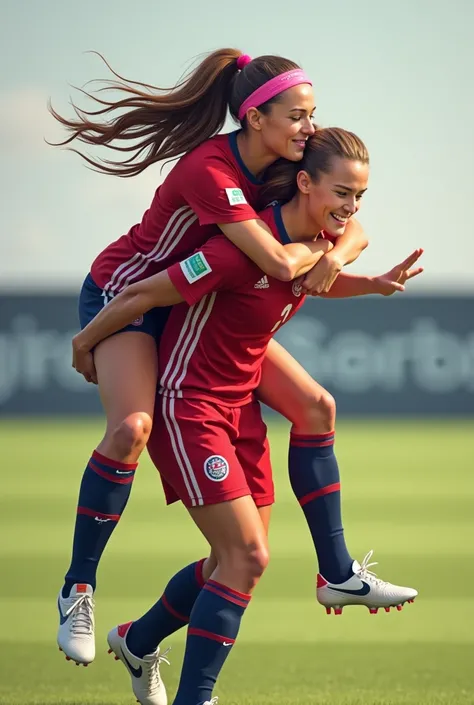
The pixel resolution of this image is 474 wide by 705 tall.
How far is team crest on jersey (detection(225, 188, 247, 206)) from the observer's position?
12.5ft

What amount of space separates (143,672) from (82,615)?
0.48 meters

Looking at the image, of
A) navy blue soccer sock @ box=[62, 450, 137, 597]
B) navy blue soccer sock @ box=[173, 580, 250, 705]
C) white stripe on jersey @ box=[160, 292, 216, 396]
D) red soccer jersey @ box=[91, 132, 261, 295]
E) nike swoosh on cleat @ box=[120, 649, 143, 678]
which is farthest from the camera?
nike swoosh on cleat @ box=[120, 649, 143, 678]

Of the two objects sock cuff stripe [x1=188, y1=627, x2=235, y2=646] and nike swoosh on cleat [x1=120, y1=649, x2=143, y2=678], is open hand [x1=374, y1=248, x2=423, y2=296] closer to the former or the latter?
sock cuff stripe [x1=188, y1=627, x2=235, y2=646]

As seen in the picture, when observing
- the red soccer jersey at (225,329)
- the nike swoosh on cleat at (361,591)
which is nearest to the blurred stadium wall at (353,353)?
the nike swoosh on cleat at (361,591)

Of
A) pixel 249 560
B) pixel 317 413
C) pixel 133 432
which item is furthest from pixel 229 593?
pixel 317 413

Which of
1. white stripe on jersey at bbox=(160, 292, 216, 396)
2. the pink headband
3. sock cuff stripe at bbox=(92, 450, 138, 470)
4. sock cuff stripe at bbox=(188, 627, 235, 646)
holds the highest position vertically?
the pink headband

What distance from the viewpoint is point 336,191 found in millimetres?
3844

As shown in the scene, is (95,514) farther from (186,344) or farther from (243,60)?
(243,60)

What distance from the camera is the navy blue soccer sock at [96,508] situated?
4.06m

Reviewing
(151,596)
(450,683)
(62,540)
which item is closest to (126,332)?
(450,683)

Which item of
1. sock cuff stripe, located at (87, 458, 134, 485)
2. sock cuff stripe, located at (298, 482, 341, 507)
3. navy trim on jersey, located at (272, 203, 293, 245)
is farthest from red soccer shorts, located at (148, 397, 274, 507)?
navy trim on jersey, located at (272, 203, 293, 245)

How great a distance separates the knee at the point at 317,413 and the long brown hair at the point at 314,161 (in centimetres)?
70

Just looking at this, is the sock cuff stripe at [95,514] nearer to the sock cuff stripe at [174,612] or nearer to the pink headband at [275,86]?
the sock cuff stripe at [174,612]

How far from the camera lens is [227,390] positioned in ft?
13.1
